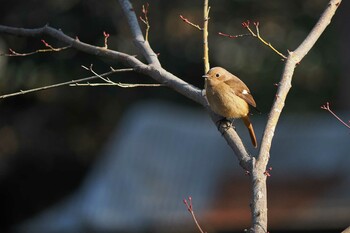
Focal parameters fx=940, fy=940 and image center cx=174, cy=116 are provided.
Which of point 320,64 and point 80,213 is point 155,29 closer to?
point 320,64

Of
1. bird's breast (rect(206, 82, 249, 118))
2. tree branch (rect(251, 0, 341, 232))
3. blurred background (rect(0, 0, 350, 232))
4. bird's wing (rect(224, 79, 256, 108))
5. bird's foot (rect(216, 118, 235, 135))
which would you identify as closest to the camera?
tree branch (rect(251, 0, 341, 232))

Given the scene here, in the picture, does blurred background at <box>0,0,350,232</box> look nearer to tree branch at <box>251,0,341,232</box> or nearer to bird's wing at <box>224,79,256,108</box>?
bird's wing at <box>224,79,256,108</box>

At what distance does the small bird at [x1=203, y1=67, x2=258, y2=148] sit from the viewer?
5105 millimetres

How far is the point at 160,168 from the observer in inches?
425

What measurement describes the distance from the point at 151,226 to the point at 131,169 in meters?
1.49

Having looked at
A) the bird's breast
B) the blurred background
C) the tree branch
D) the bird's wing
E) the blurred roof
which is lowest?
the tree branch

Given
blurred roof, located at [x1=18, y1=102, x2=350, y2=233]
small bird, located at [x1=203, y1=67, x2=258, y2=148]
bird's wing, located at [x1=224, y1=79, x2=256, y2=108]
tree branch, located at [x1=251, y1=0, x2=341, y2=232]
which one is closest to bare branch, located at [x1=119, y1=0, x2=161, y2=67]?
tree branch, located at [x1=251, y1=0, x2=341, y2=232]

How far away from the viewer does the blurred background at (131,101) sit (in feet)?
37.8

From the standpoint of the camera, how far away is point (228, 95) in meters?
5.21

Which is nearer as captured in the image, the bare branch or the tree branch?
the tree branch

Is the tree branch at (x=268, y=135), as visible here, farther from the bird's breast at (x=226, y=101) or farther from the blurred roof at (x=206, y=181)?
the blurred roof at (x=206, y=181)

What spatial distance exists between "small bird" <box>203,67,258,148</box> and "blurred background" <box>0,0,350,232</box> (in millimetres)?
4953

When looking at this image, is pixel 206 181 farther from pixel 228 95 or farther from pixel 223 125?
pixel 223 125

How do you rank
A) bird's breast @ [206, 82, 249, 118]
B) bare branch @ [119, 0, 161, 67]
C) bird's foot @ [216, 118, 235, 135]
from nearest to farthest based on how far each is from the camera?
bird's foot @ [216, 118, 235, 135]
bare branch @ [119, 0, 161, 67]
bird's breast @ [206, 82, 249, 118]
